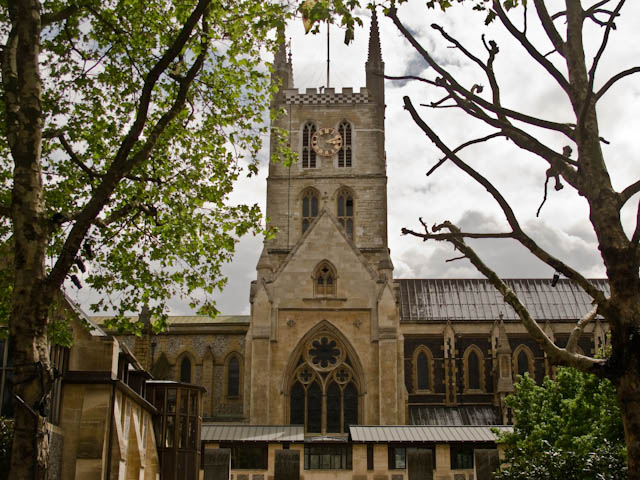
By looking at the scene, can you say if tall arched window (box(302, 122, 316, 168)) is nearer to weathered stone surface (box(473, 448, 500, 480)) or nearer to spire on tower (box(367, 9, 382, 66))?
spire on tower (box(367, 9, 382, 66))

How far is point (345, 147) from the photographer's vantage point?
167 feet

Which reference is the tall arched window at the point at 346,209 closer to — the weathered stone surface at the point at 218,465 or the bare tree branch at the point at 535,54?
the weathered stone surface at the point at 218,465

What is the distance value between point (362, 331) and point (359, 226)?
11.1 m

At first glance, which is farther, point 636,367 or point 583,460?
point 583,460

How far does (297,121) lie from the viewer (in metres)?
51.6

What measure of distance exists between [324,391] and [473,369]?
1039cm

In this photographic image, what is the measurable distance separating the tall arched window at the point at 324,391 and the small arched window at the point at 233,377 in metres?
6.12

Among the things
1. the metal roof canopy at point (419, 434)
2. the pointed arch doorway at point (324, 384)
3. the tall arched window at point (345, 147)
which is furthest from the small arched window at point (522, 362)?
the tall arched window at point (345, 147)

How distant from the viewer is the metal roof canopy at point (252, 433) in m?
33.3

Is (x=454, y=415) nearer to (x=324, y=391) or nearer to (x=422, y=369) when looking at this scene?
(x=422, y=369)

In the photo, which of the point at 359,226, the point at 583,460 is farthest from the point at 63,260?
the point at 359,226

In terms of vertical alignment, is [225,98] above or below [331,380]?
above

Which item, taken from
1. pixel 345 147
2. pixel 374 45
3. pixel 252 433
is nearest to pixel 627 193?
pixel 252 433

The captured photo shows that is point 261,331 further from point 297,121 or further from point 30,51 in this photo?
point 30,51
